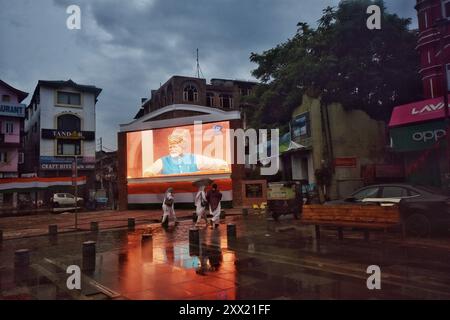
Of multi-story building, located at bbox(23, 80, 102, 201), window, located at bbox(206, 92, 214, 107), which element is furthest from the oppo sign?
window, located at bbox(206, 92, 214, 107)

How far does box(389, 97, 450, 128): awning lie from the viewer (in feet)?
51.2

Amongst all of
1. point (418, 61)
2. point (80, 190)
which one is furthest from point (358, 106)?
point (80, 190)

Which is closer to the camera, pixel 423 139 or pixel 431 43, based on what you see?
pixel 423 139

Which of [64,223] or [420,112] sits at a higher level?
[420,112]

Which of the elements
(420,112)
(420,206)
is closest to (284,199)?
(420,206)

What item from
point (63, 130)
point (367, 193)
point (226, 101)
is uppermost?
point (226, 101)

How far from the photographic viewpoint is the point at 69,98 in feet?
145

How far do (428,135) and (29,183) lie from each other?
102 ft

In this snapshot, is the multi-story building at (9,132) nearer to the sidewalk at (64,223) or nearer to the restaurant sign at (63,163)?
the restaurant sign at (63,163)

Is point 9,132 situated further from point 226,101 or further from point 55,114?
point 226,101

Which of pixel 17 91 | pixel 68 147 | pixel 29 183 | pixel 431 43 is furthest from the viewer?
pixel 68 147

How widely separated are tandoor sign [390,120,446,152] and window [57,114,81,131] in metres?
37.2

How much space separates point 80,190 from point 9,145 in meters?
8.75

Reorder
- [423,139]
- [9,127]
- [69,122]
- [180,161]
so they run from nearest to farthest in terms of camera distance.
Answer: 1. [423,139]
2. [180,161]
3. [9,127]
4. [69,122]
